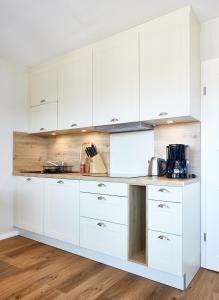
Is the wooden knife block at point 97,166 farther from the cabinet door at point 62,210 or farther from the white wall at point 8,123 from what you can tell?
the white wall at point 8,123

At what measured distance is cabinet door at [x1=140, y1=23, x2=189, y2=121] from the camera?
6.78ft

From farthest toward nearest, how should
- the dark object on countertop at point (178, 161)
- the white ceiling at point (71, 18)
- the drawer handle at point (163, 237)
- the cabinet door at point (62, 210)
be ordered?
the cabinet door at point (62, 210) → the dark object on countertop at point (178, 161) → the white ceiling at point (71, 18) → the drawer handle at point (163, 237)

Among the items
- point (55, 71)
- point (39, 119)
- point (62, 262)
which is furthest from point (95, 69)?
point (62, 262)

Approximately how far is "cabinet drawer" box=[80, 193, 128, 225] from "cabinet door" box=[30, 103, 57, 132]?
1204 millimetres

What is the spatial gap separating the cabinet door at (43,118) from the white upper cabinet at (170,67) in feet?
4.48

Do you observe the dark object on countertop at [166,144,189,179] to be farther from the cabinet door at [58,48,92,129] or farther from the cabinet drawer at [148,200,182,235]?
the cabinet door at [58,48,92,129]

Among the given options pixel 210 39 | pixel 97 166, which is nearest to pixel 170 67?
pixel 210 39

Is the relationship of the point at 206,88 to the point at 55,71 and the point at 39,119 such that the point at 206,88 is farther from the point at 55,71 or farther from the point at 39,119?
the point at 39,119

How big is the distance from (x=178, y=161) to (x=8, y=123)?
2.39 m

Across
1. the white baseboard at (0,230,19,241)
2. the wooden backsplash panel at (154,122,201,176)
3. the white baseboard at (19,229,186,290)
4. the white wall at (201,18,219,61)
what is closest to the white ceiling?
the white wall at (201,18,219,61)

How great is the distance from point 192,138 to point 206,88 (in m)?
0.51

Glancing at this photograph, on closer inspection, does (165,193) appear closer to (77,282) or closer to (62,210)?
(77,282)

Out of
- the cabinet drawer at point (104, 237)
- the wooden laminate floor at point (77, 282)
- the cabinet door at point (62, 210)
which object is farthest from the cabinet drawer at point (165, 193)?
the cabinet door at point (62, 210)

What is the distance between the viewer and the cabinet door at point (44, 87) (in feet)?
10.3
